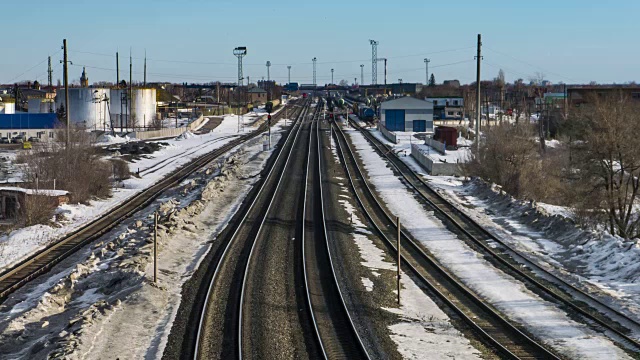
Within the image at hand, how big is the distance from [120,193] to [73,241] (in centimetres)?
1272

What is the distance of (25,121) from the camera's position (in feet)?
254

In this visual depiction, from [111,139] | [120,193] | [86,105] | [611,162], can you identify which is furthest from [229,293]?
[86,105]

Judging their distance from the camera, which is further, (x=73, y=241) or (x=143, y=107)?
(x=143, y=107)

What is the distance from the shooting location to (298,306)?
15719 millimetres

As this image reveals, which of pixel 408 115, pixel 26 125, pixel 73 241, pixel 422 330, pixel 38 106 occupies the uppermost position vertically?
pixel 38 106

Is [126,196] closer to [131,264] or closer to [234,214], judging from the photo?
[234,214]

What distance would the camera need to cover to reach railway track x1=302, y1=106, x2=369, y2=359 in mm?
13117

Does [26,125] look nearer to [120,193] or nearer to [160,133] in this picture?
[160,133]

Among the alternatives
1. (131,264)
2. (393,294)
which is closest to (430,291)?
(393,294)

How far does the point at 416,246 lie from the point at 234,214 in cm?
851

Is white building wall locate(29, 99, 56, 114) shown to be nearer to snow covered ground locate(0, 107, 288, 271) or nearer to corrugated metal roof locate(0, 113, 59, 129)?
corrugated metal roof locate(0, 113, 59, 129)

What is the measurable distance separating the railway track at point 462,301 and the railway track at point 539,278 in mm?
1662

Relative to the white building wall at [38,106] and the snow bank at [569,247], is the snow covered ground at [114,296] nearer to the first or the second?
the snow bank at [569,247]

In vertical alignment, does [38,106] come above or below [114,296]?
above
